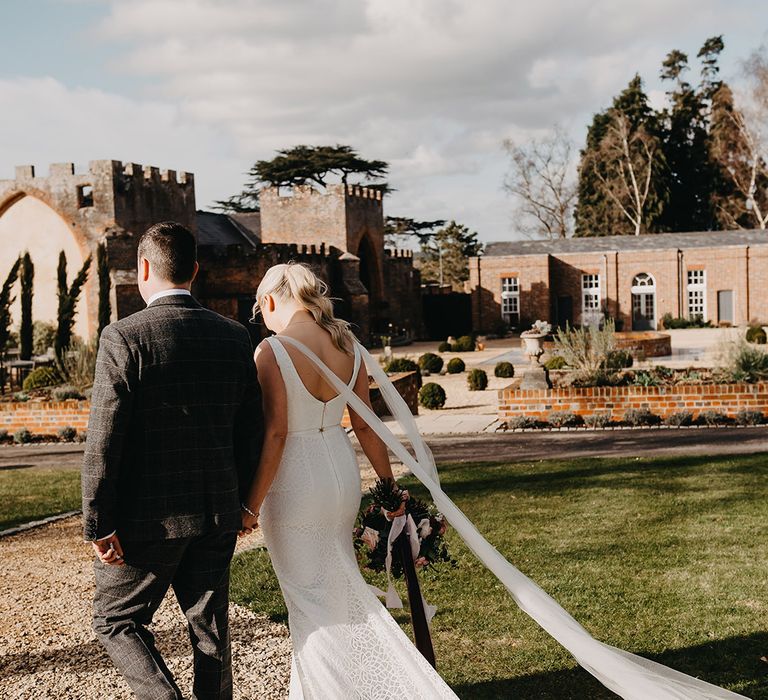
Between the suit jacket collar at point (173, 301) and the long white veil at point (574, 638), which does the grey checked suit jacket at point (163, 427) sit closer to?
the suit jacket collar at point (173, 301)

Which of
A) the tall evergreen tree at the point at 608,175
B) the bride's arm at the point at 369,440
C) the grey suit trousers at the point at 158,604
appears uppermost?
the tall evergreen tree at the point at 608,175

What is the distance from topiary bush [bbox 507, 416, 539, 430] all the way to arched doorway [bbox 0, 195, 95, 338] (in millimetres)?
17421

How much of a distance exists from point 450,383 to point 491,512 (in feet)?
45.3

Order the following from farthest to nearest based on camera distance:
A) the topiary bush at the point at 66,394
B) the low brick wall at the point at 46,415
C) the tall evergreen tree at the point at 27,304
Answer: the tall evergreen tree at the point at 27,304
the topiary bush at the point at 66,394
the low brick wall at the point at 46,415

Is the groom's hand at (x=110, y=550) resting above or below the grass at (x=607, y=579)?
above

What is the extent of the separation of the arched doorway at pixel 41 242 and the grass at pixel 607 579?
20917mm

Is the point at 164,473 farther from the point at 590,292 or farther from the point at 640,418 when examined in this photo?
the point at 590,292

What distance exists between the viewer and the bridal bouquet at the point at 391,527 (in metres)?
3.50

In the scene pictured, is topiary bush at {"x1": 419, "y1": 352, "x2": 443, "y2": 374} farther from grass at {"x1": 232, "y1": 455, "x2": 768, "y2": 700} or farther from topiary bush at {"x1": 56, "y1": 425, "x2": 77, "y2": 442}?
grass at {"x1": 232, "y1": 455, "x2": 768, "y2": 700}

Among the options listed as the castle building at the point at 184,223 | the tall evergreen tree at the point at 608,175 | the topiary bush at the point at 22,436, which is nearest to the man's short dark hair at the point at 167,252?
the topiary bush at the point at 22,436

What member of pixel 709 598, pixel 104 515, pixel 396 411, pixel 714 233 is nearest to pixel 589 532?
pixel 709 598

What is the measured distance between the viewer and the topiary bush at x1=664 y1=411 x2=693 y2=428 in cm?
1176

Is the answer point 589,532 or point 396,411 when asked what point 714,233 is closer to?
point 589,532

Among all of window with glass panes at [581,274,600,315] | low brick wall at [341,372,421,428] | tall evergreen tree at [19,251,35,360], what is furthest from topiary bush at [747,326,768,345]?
tall evergreen tree at [19,251,35,360]
